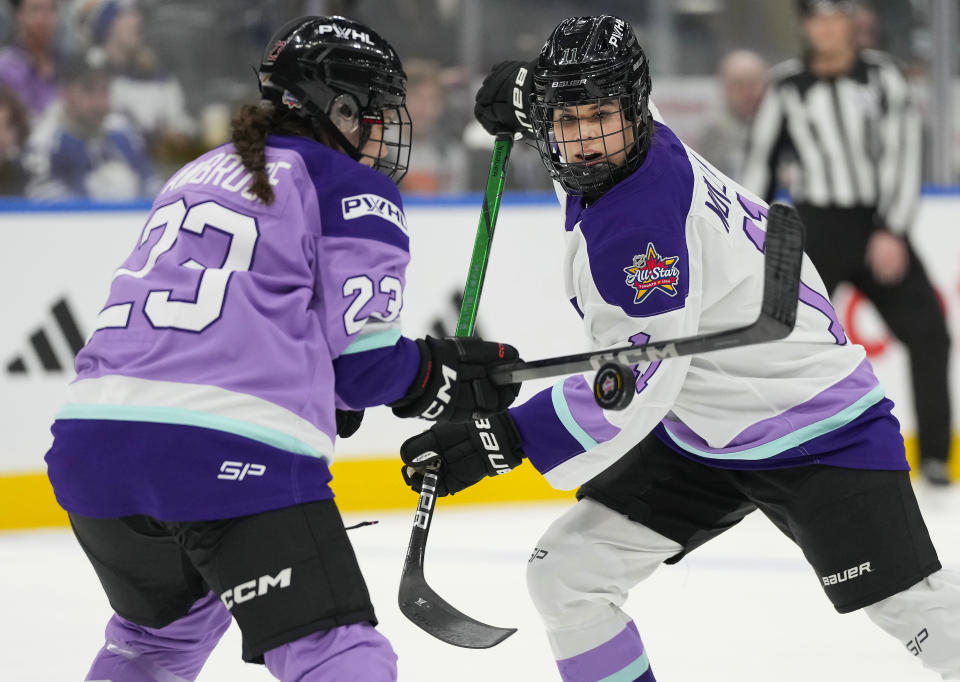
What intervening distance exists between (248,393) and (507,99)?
3.37ft

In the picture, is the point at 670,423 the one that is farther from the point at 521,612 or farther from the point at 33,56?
the point at 33,56

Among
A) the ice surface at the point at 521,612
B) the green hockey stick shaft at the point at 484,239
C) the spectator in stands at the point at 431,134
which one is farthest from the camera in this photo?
the spectator in stands at the point at 431,134

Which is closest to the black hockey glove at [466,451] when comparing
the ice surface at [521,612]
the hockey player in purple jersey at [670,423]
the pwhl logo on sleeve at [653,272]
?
the hockey player in purple jersey at [670,423]

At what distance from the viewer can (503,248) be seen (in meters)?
4.45

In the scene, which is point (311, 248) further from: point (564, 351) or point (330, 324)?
point (564, 351)

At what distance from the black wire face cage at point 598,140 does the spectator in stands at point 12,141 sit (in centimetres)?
284

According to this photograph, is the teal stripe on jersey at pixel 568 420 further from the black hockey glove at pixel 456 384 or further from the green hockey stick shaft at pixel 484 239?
the green hockey stick shaft at pixel 484 239

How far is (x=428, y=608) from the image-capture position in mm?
2213

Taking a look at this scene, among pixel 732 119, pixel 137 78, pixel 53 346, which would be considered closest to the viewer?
pixel 53 346

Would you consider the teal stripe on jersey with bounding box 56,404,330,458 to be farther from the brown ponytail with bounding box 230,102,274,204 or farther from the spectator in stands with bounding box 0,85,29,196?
the spectator in stands with bounding box 0,85,29,196

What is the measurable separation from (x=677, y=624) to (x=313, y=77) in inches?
69.5

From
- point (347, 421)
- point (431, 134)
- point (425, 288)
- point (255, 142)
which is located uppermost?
point (255, 142)

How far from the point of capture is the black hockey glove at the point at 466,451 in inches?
82.0

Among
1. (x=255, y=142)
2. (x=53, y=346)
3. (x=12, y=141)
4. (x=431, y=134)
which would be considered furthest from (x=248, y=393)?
(x=431, y=134)
